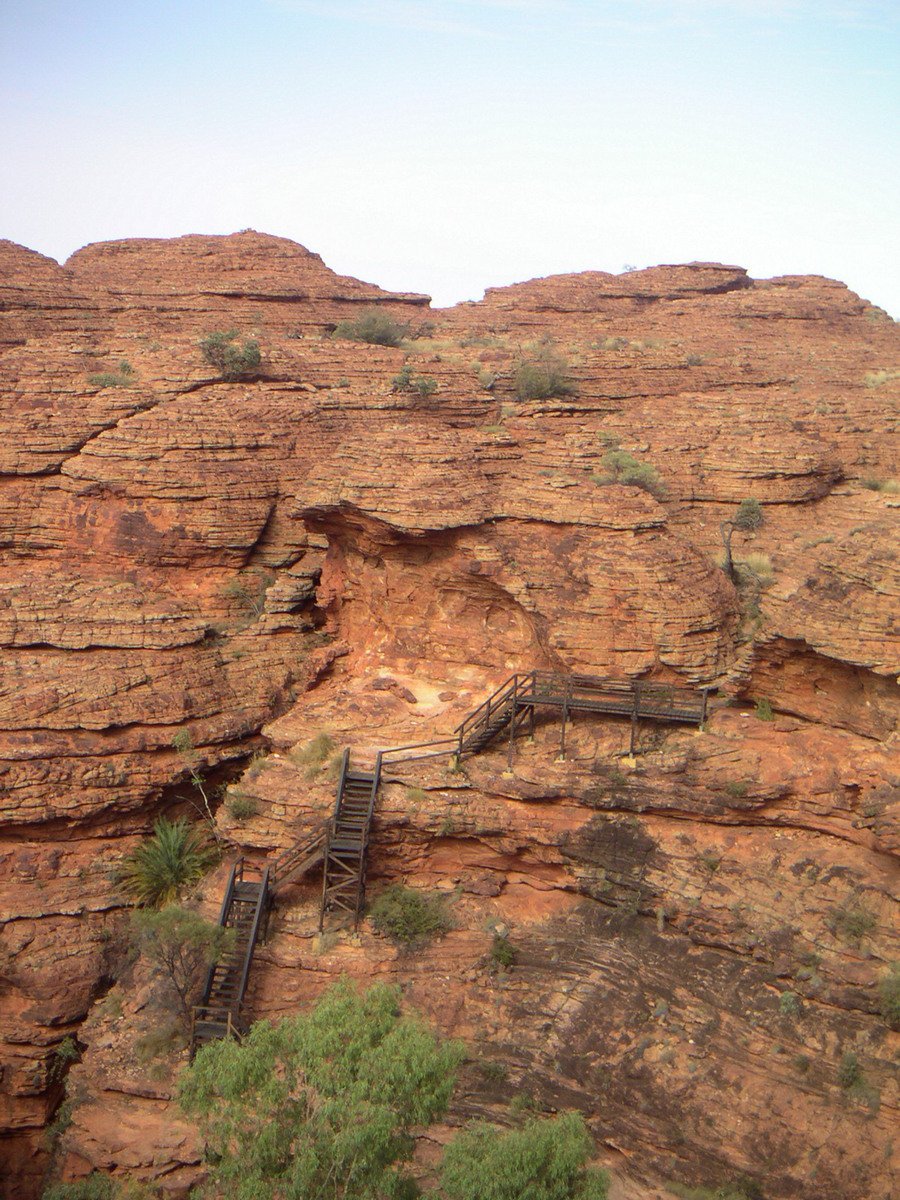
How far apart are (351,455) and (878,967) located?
12.4m

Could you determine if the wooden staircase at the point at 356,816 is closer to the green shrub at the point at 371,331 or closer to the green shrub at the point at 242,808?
the green shrub at the point at 242,808

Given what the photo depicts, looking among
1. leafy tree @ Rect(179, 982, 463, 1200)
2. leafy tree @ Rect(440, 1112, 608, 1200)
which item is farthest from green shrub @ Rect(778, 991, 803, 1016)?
Answer: leafy tree @ Rect(179, 982, 463, 1200)

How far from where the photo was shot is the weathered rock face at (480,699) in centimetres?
1510

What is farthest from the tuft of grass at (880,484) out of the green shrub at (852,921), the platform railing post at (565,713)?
the green shrub at (852,921)

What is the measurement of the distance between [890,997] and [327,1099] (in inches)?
284

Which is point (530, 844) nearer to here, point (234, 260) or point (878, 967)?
point (878, 967)

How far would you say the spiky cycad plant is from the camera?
61.5 feet

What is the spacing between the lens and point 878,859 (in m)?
15.5

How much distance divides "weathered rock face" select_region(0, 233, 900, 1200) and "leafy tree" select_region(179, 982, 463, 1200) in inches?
114

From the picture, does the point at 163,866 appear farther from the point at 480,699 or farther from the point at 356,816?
the point at 480,699

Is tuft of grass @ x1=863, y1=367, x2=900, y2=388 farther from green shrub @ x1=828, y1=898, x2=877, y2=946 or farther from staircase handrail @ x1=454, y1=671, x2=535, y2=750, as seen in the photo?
green shrub @ x1=828, y1=898, x2=877, y2=946

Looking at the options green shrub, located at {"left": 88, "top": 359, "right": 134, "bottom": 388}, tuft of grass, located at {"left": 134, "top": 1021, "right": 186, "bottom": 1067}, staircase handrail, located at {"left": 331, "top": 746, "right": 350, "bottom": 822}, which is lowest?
tuft of grass, located at {"left": 134, "top": 1021, "right": 186, "bottom": 1067}

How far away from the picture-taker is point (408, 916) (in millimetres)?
17078

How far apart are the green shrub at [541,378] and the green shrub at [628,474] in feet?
12.6
